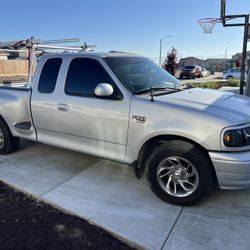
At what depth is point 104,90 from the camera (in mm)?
3820

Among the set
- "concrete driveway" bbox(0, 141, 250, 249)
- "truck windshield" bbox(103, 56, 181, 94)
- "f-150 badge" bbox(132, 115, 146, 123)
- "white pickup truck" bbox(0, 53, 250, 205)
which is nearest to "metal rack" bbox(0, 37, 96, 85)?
"white pickup truck" bbox(0, 53, 250, 205)

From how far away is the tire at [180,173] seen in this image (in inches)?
135

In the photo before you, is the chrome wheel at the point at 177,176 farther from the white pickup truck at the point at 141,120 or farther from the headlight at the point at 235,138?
the headlight at the point at 235,138

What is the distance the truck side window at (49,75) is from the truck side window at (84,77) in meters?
0.27

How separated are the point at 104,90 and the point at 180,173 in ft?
4.62

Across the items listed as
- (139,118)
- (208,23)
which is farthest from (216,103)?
(208,23)

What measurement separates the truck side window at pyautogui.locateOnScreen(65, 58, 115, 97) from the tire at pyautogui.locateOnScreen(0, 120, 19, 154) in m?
1.69

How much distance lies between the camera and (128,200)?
3830 millimetres

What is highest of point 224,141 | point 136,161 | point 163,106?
point 163,106

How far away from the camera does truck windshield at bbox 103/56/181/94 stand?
4043 mm

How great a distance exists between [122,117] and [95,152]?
0.76 meters

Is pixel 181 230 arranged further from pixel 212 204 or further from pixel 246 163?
pixel 246 163

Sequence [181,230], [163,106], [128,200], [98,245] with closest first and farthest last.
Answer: [98,245], [181,230], [163,106], [128,200]

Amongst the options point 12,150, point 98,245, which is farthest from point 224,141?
point 12,150
